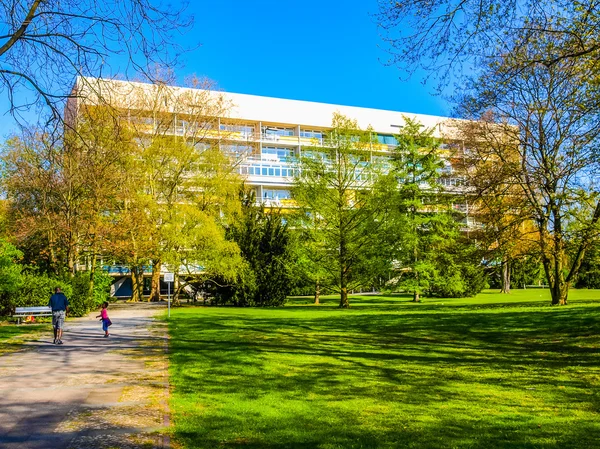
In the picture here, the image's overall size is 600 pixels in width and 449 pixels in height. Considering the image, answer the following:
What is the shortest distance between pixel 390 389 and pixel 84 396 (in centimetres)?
530

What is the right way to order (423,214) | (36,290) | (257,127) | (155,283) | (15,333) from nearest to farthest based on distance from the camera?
(15,333) → (36,290) → (155,283) → (423,214) → (257,127)

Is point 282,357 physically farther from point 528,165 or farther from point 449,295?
point 449,295

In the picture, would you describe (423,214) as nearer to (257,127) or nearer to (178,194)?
(178,194)

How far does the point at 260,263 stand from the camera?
124 ft

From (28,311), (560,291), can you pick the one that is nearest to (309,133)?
(560,291)

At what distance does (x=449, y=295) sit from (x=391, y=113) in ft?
101

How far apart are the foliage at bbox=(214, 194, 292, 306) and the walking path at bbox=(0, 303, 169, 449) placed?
22.3 metres

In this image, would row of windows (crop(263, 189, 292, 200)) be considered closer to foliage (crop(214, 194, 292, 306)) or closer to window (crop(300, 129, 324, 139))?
window (crop(300, 129, 324, 139))

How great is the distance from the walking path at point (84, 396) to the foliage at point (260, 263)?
22.3 m

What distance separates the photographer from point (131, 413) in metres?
7.23

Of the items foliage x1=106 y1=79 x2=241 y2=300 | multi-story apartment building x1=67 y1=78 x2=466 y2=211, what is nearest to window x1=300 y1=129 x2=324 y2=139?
multi-story apartment building x1=67 y1=78 x2=466 y2=211

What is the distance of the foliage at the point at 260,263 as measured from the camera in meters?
37.7

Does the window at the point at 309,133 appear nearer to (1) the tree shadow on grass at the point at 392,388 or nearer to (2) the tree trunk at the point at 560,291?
(2) the tree trunk at the point at 560,291

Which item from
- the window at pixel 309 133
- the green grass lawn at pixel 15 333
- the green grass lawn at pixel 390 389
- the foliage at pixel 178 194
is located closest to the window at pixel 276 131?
the window at pixel 309 133
